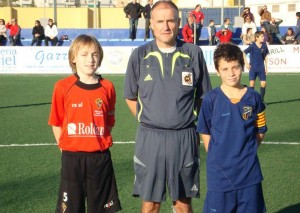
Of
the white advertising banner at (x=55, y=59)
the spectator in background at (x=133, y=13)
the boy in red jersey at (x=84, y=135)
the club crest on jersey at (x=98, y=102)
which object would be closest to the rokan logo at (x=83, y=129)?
the boy in red jersey at (x=84, y=135)

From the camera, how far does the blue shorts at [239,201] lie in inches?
174

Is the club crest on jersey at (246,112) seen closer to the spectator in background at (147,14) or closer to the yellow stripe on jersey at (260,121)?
the yellow stripe on jersey at (260,121)

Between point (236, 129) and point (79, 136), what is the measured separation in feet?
3.91

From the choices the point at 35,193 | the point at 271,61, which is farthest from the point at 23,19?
the point at 35,193

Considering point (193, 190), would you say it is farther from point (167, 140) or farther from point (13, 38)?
point (13, 38)

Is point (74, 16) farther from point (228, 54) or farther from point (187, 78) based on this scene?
point (228, 54)

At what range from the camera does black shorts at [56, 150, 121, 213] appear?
4.81 meters

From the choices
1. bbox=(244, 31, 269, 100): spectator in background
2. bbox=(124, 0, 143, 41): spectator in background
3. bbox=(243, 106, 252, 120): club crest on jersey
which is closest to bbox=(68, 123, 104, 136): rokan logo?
bbox=(243, 106, 252, 120): club crest on jersey

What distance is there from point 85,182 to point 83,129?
1.35 feet

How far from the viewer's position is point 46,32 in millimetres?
31000

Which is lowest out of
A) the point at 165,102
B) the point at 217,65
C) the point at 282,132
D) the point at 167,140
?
the point at 282,132

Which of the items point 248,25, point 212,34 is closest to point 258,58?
point 248,25

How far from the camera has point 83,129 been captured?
4801 millimetres

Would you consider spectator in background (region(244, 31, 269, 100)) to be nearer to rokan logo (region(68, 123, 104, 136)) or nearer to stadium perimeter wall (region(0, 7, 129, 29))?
rokan logo (region(68, 123, 104, 136))
